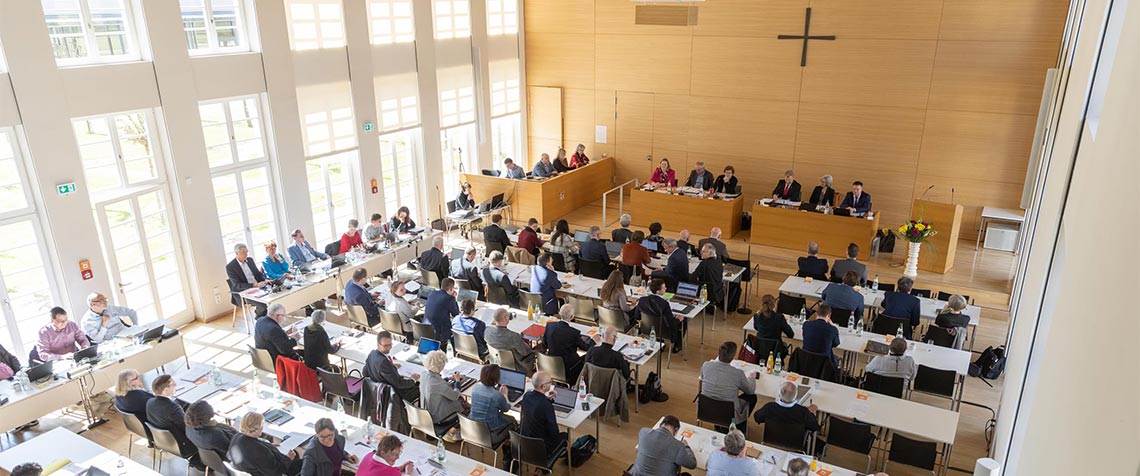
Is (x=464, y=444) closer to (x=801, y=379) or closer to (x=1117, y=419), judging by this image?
(x=801, y=379)

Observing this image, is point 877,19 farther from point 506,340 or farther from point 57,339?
point 57,339

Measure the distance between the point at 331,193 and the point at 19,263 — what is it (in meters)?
5.44

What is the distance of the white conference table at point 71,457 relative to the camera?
6.68m

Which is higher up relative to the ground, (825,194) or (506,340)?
(825,194)

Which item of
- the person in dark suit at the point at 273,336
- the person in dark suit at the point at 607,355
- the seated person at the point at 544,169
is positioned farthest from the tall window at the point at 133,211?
the seated person at the point at 544,169

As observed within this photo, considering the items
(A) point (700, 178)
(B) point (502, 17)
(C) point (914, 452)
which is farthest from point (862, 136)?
(C) point (914, 452)

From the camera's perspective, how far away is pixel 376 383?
7.98 meters

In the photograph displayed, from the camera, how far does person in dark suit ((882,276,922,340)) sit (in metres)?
9.60

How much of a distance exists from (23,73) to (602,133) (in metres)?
12.5

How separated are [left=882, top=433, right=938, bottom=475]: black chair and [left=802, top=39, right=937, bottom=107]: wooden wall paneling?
33.1ft

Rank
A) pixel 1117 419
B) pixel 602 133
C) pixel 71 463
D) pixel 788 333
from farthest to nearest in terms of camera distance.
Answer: pixel 602 133
pixel 788 333
pixel 71 463
pixel 1117 419

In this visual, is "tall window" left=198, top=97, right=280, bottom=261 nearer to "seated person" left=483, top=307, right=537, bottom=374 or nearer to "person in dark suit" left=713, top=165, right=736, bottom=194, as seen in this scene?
"seated person" left=483, top=307, right=537, bottom=374

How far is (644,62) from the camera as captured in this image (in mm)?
17719

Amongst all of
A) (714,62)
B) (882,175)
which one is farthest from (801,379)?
(714,62)
